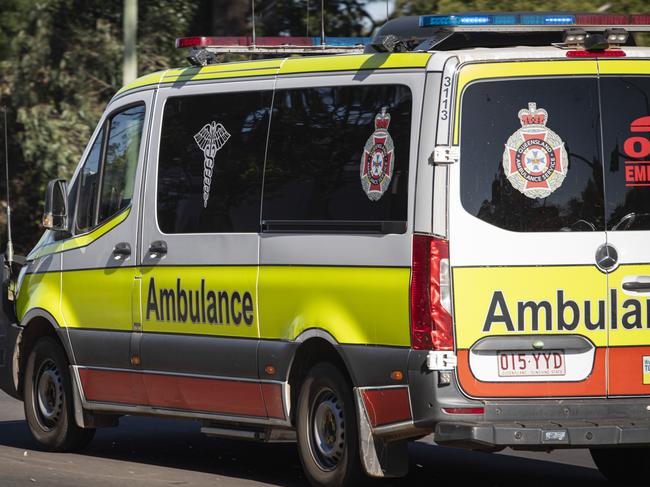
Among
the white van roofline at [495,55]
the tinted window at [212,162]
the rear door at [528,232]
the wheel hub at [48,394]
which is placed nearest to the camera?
the rear door at [528,232]

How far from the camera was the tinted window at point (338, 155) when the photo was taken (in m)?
8.21

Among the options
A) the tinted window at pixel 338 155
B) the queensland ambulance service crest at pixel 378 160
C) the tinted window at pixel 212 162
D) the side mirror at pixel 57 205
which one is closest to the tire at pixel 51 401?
the side mirror at pixel 57 205

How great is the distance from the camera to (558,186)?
8.00m

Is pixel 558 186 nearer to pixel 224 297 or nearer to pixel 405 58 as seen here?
pixel 405 58

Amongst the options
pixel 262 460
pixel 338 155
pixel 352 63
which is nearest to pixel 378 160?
pixel 338 155

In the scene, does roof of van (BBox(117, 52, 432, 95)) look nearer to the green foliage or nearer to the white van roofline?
the white van roofline

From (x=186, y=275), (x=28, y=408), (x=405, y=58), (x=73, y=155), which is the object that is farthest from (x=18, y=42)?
(x=405, y=58)

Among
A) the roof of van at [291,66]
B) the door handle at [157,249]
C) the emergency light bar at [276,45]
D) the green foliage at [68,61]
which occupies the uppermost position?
the green foliage at [68,61]

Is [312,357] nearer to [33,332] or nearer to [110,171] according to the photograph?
[110,171]

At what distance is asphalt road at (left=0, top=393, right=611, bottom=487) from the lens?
30.7 feet

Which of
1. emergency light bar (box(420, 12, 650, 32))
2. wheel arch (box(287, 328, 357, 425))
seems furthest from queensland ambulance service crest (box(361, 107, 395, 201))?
wheel arch (box(287, 328, 357, 425))

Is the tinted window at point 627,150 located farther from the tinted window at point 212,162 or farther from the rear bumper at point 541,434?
the tinted window at point 212,162

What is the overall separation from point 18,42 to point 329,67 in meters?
14.3

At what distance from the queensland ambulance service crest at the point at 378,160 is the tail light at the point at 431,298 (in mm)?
484
